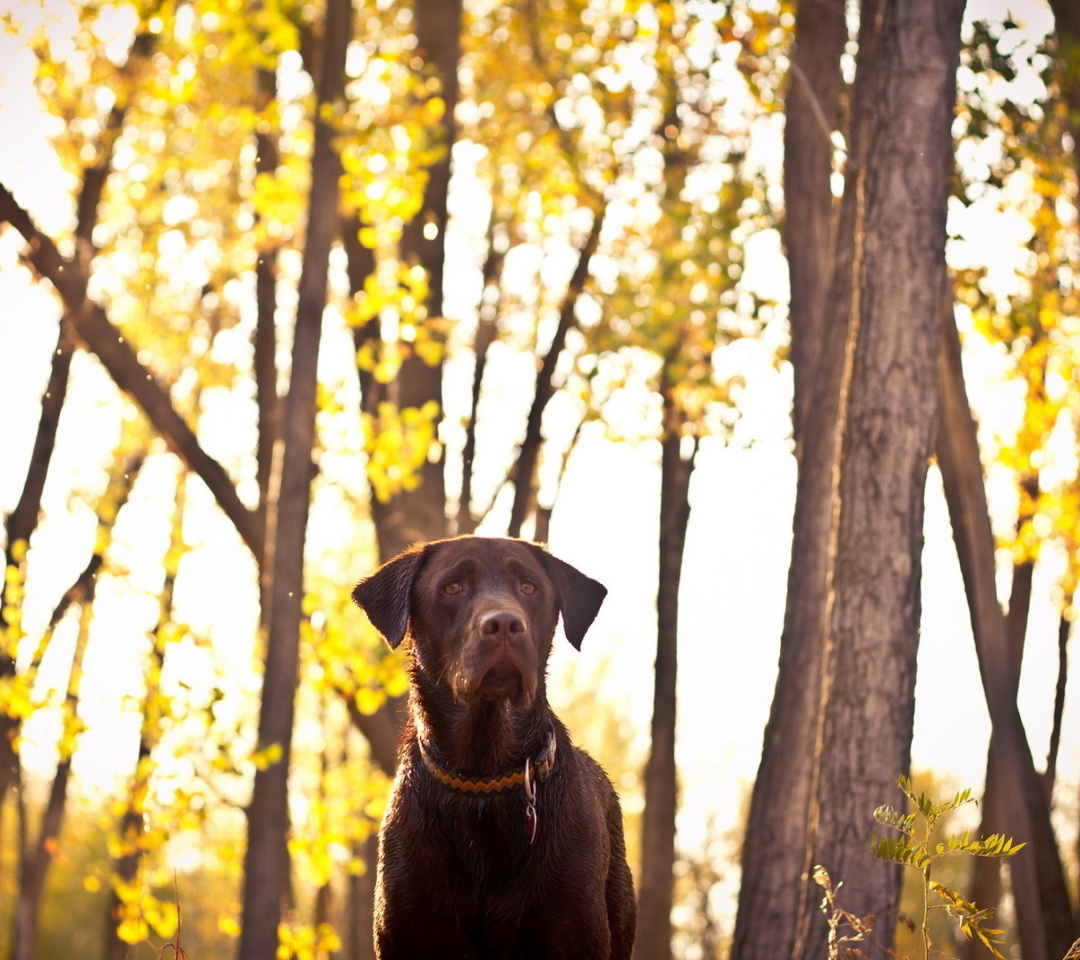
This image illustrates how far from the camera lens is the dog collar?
4641 mm

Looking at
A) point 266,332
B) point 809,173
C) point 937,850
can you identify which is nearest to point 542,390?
point 266,332

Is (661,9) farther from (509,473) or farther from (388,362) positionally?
(509,473)

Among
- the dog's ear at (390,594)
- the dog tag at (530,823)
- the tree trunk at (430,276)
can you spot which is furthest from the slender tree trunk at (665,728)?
the dog tag at (530,823)

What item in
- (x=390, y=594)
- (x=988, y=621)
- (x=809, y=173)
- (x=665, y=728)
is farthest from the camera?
(x=665, y=728)

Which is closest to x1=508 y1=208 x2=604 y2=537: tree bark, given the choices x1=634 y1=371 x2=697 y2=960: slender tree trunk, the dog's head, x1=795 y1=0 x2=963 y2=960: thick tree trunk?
x1=634 y1=371 x2=697 y2=960: slender tree trunk

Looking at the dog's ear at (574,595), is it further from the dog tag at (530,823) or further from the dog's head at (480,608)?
the dog tag at (530,823)

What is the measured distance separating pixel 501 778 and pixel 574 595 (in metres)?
0.90

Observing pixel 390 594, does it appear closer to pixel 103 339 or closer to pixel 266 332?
pixel 103 339

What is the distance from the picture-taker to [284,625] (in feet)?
31.9

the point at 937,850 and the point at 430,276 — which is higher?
the point at 430,276

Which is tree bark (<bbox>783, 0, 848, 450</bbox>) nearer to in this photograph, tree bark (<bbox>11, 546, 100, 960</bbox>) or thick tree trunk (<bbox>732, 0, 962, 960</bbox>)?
thick tree trunk (<bbox>732, 0, 962, 960</bbox>)

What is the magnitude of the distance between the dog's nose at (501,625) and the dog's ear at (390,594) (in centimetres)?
55

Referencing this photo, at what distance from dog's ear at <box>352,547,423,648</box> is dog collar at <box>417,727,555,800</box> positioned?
0.56m

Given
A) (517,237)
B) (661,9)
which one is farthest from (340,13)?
(517,237)
